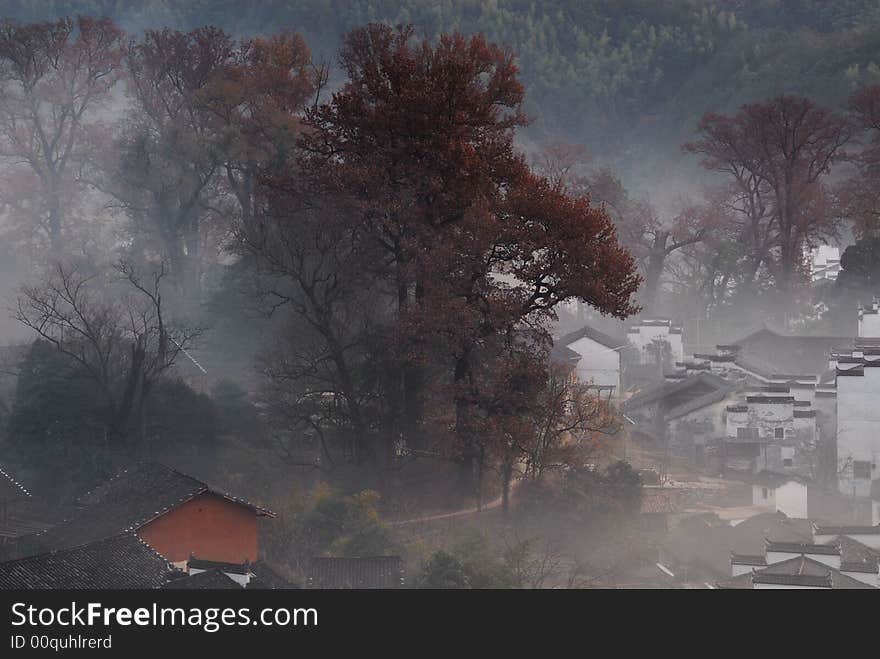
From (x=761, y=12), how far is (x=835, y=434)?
44.2 metres

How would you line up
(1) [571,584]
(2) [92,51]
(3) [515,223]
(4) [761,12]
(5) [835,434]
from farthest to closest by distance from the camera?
(4) [761,12], (2) [92,51], (5) [835,434], (3) [515,223], (1) [571,584]

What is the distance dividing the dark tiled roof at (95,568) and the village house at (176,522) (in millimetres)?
1140

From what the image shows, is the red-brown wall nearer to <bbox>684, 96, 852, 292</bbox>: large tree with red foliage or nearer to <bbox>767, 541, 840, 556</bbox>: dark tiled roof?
<bbox>767, 541, 840, 556</bbox>: dark tiled roof

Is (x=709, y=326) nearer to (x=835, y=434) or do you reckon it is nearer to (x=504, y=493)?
(x=835, y=434)

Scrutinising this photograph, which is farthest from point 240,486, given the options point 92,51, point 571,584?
point 92,51

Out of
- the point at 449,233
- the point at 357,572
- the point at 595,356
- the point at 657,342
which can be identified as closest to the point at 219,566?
the point at 357,572

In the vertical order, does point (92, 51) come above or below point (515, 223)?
above

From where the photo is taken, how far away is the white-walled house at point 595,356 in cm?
3000

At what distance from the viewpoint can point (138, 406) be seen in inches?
759

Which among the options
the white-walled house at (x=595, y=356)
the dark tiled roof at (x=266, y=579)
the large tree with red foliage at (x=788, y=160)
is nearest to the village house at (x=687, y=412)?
the white-walled house at (x=595, y=356)

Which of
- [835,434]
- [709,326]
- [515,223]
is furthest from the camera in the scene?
[709,326]

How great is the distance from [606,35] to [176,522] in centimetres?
5097

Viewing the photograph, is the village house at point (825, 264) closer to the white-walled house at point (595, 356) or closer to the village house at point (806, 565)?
the white-walled house at point (595, 356)

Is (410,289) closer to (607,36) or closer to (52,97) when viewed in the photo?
(52,97)
